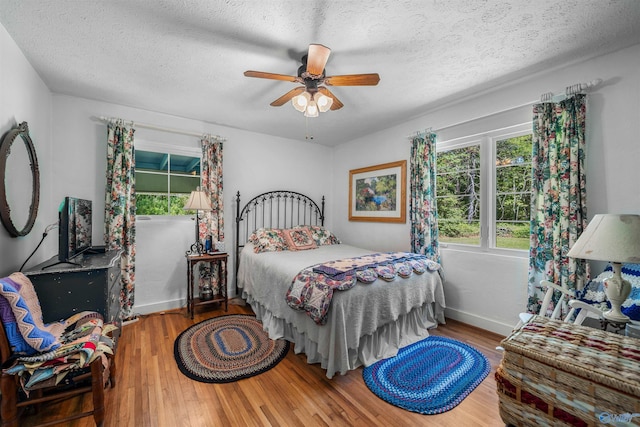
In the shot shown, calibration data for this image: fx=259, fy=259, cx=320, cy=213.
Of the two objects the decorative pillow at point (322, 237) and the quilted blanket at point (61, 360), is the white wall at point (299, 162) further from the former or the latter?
the quilted blanket at point (61, 360)

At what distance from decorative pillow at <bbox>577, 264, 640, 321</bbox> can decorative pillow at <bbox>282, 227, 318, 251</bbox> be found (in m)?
2.90

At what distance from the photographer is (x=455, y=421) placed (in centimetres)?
168

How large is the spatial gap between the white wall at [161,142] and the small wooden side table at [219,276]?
0.94 ft

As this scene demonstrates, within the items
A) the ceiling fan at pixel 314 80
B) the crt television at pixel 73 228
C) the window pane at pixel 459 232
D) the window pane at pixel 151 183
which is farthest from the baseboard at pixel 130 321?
the window pane at pixel 459 232

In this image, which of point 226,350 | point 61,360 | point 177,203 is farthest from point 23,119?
point 226,350

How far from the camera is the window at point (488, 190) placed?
2.80 meters

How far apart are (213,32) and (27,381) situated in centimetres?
240

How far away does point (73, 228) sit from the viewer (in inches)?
85.7

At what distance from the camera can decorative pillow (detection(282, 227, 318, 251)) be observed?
380 centimetres

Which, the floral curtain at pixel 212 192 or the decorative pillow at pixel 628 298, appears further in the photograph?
the floral curtain at pixel 212 192

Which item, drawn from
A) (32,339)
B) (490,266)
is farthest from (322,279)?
(490,266)

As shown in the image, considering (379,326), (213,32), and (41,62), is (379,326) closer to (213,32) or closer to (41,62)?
(213,32)

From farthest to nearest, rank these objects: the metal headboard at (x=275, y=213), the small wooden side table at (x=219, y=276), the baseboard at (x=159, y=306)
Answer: the metal headboard at (x=275, y=213), the baseboard at (x=159, y=306), the small wooden side table at (x=219, y=276)

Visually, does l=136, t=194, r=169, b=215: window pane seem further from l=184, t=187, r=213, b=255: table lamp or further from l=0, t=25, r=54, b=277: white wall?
l=0, t=25, r=54, b=277: white wall
